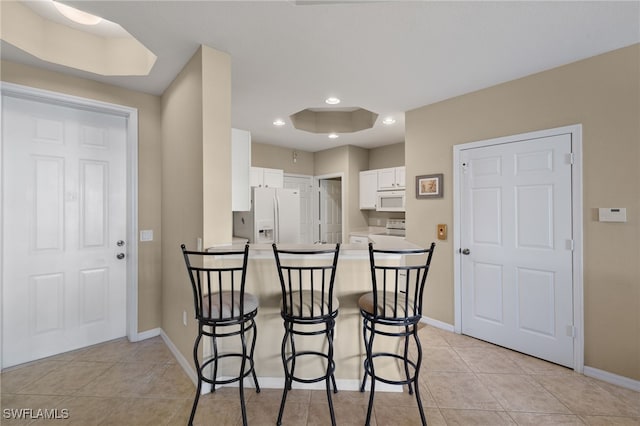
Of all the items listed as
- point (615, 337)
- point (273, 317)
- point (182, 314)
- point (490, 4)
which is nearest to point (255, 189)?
point (182, 314)

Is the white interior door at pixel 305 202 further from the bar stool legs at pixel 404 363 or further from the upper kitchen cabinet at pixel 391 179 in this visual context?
the bar stool legs at pixel 404 363

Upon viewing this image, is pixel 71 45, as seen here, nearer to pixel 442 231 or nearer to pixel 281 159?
pixel 281 159

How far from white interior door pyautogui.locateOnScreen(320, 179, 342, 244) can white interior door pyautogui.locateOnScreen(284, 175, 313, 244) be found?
0.26 meters

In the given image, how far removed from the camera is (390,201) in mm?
4723

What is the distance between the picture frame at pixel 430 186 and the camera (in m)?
3.27

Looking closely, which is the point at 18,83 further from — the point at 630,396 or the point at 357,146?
the point at 630,396

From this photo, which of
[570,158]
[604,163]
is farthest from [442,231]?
[604,163]

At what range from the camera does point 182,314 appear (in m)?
2.49

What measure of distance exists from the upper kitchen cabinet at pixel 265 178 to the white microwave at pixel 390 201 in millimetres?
1721

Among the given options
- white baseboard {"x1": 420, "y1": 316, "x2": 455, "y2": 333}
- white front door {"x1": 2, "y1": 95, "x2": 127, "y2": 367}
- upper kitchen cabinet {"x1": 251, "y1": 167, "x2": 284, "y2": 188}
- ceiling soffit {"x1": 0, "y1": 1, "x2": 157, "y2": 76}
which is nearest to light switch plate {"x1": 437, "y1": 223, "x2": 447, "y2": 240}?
white baseboard {"x1": 420, "y1": 316, "x2": 455, "y2": 333}

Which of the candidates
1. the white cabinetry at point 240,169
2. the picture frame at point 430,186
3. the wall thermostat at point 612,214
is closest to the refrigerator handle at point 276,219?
the white cabinetry at point 240,169

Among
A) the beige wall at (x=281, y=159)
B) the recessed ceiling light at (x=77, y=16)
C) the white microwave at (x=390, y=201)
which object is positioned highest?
the recessed ceiling light at (x=77, y=16)

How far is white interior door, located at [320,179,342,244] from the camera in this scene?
233 inches

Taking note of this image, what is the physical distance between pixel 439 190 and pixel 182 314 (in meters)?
2.92
